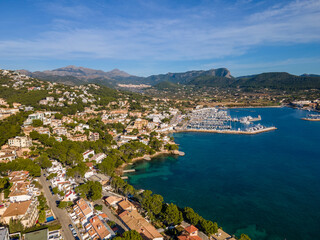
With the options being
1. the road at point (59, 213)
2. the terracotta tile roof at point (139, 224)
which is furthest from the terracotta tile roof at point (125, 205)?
the road at point (59, 213)

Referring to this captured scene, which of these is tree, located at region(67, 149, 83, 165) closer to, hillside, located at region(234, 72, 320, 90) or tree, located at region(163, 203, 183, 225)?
tree, located at region(163, 203, 183, 225)

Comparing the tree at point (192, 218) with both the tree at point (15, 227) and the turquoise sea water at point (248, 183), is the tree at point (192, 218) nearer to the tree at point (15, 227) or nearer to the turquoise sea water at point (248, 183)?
the turquoise sea water at point (248, 183)

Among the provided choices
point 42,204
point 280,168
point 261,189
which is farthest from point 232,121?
point 42,204

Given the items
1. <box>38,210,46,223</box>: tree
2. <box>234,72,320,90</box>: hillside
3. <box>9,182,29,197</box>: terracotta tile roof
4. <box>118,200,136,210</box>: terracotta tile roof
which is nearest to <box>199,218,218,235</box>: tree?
<box>118,200,136,210</box>: terracotta tile roof

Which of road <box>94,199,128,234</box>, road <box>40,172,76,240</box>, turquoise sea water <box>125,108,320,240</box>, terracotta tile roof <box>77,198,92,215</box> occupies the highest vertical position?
terracotta tile roof <box>77,198,92,215</box>

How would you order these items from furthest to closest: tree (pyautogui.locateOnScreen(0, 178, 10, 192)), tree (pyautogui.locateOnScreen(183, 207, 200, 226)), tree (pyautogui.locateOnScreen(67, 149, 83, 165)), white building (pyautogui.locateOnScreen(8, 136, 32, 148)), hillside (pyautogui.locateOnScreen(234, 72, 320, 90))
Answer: hillside (pyautogui.locateOnScreen(234, 72, 320, 90)) → white building (pyautogui.locateOnScreen(8, 136, 32, 148)) → tree (pyautogui.locateOnScreen(67, 149, 83, 165)) → tree (pyautogui.locateOnScreen(0, 178, 10, 192)) → tree (pyautogui.locateOnScreen(183, 207, 200, 226))

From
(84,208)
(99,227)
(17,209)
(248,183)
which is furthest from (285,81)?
(17,209)
